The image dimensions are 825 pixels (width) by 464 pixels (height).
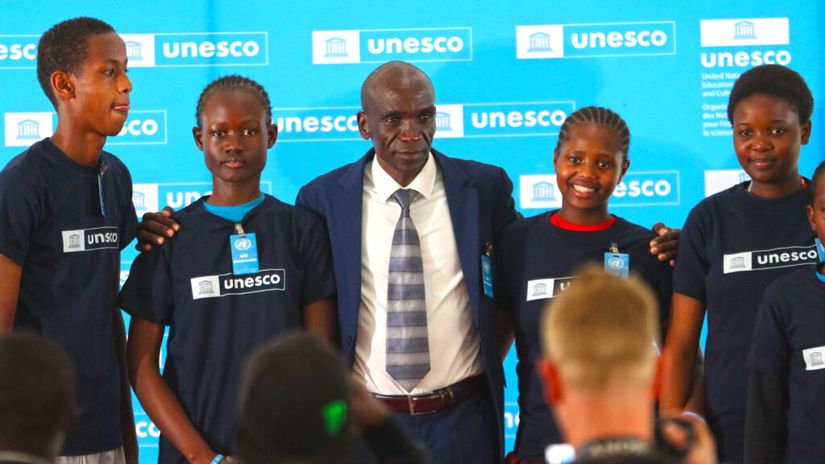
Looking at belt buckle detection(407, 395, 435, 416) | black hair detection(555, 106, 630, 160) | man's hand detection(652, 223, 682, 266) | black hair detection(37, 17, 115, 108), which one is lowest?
belt buckle detection(407, 395, 435, 416)

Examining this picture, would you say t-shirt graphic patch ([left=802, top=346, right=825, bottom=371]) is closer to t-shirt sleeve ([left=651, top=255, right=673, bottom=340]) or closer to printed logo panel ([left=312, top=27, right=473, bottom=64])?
t-shirt sleeve ([left=651, top=255, right=673, bottom=340])

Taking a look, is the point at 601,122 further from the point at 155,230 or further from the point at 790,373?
the point at 155,230

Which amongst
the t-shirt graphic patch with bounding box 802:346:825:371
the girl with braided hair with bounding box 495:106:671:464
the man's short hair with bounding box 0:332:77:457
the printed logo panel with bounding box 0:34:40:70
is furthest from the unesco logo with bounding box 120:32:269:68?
the man's short hair with bounding box 0:332:77:457

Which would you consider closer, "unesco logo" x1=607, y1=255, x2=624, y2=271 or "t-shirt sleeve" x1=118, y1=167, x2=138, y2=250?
"unesco logo" x1=607, y1=255, x2=624, y2=271

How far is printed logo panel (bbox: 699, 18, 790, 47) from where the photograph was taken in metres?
4.94

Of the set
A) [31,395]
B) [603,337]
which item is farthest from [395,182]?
[603,337]

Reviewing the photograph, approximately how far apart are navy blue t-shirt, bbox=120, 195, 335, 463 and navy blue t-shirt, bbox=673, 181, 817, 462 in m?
1.33

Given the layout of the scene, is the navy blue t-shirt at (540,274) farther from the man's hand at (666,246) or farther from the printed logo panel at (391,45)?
the printed logo panel at (391,45)

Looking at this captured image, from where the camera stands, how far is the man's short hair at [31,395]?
1.65m

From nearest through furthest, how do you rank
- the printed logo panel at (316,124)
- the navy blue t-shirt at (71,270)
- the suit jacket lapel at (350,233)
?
the navy blue t-shirt at (71,270), the suit jacket lapel at (350,233), the printed logo panel at (316,124)

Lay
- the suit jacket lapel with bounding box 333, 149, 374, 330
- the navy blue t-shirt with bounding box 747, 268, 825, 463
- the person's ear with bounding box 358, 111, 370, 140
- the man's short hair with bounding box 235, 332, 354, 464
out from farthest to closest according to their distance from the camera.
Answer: the person's ear with bounding box 358, 111, 370, 140 → the suit jacket lapel with bounding box 333, 149, 374, 330 → the navy blue t-shirt with bounding box 747, 268, 825, 463 → the man's short hair with bounding box 235, 332, 354, 464

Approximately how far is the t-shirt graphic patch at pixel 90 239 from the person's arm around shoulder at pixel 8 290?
0.60 feet

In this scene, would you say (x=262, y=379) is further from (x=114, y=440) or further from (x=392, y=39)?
(x=392, y=39)

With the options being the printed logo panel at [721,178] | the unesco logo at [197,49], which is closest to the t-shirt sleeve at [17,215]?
the unesco logo at [197,49]
